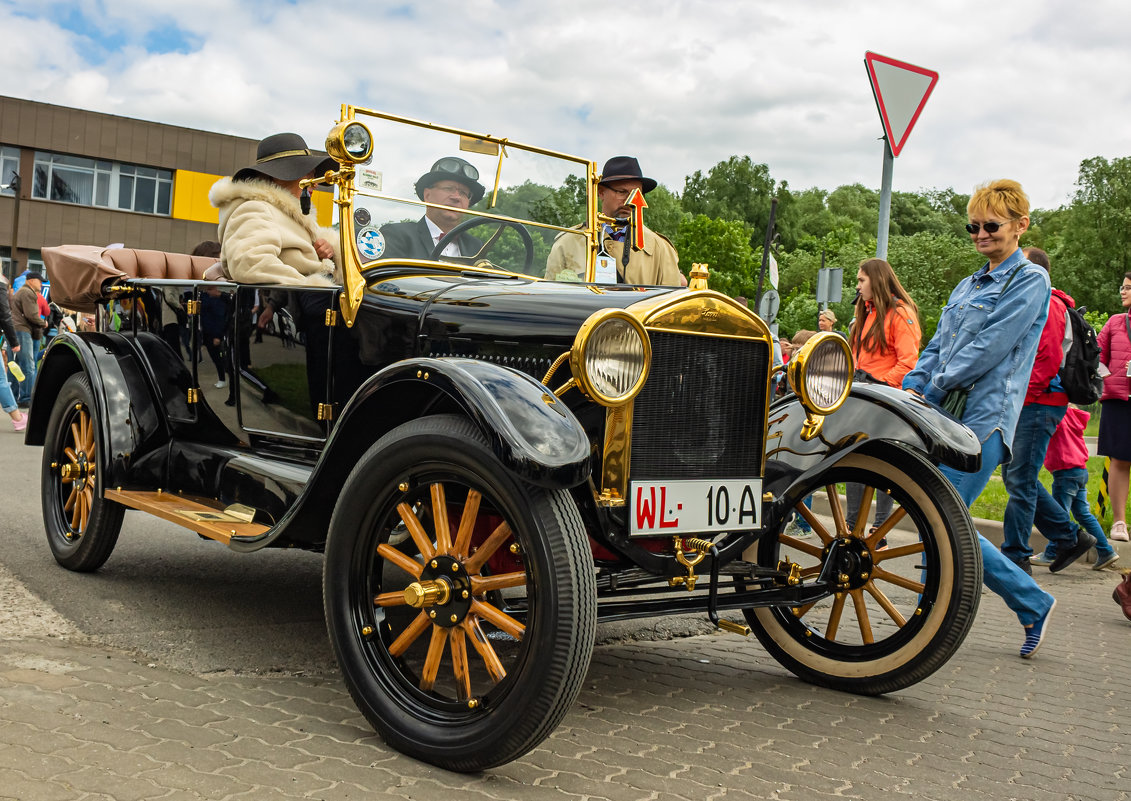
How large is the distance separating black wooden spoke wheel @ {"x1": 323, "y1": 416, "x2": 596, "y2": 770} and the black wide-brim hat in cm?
221

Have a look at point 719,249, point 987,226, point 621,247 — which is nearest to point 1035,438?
point 987,226

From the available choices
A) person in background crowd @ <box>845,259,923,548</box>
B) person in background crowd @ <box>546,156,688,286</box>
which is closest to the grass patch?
person in background crowd @ <box>845,259,923,548</box>

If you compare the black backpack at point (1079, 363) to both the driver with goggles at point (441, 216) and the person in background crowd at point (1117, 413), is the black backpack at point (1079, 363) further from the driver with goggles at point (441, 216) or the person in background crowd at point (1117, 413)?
the driver with goggles at point (441, 216)

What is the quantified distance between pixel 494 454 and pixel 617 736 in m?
1.02

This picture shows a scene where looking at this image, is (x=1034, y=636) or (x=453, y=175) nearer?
(x=453, y=175)

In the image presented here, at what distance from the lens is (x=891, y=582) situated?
3.81 metres

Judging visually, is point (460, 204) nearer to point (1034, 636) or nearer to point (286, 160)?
point (286, 160)

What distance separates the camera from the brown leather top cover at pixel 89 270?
17.1 feet

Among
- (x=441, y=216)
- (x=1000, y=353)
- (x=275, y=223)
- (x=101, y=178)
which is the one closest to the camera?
(x=441, y=216)

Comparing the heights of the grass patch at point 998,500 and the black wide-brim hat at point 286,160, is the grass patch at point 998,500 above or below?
below

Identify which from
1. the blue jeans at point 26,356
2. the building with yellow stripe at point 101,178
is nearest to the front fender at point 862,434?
the blue jeans at point 26,356

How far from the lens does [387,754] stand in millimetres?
2807

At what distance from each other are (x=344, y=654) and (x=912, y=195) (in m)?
77.5

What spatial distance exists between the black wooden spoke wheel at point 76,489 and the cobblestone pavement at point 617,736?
55cm
